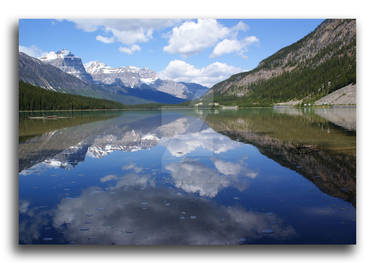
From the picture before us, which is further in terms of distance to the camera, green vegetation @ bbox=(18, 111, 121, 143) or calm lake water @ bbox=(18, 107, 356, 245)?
green vegetation @ bbox=(18, 111, 121, 143)

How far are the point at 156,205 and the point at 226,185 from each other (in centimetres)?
358

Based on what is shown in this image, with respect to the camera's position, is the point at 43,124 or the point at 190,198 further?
the point at 43,124

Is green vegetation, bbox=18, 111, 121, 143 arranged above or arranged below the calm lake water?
above

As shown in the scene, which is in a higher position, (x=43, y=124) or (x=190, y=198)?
(x=43, y=124)

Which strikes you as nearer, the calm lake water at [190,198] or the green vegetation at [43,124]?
the calm lake water at [190,198]

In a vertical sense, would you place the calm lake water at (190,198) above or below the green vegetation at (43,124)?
below

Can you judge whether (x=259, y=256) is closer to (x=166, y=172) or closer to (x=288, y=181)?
(x=288, y=181)
